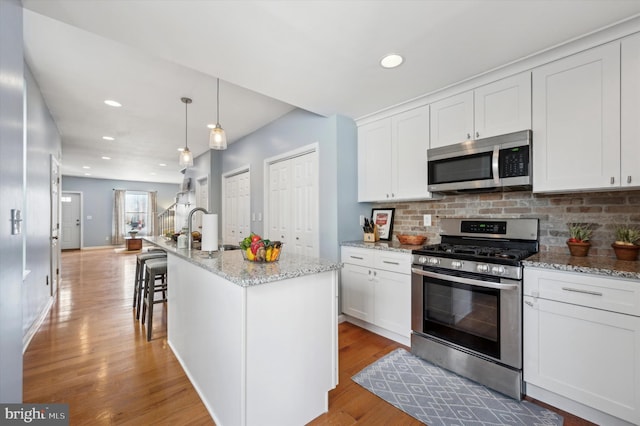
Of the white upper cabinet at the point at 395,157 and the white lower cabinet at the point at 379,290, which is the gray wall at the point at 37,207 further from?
the white upper cabinet at the point at 395,157

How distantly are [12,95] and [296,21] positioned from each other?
1564 mm

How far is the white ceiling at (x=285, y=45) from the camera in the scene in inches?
62.2

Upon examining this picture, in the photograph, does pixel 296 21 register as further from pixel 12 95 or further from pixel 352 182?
pixel 352 182

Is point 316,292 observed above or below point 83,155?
below

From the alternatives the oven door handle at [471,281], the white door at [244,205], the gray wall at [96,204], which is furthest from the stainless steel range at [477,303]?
the gray wall at [96,204]

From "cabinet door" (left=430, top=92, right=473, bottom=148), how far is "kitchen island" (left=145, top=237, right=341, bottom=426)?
1733mm

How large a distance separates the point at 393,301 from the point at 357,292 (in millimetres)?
468

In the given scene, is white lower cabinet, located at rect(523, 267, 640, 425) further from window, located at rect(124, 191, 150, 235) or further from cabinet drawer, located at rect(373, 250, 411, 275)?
window, located at rect(124, 191, 150, 235)

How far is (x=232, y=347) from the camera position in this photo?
4.89 ft

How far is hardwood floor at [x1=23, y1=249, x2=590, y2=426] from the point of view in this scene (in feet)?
5.67

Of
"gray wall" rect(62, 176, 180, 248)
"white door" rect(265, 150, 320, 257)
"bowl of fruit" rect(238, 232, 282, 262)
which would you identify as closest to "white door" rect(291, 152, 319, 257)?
"white door" rect(265, 150, 320, 257)

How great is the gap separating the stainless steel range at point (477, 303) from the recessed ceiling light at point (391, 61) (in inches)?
60.8

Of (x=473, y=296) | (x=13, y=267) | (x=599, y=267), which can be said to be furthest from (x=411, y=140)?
(x=13, y=267)

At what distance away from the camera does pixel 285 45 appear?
1.91 metres
